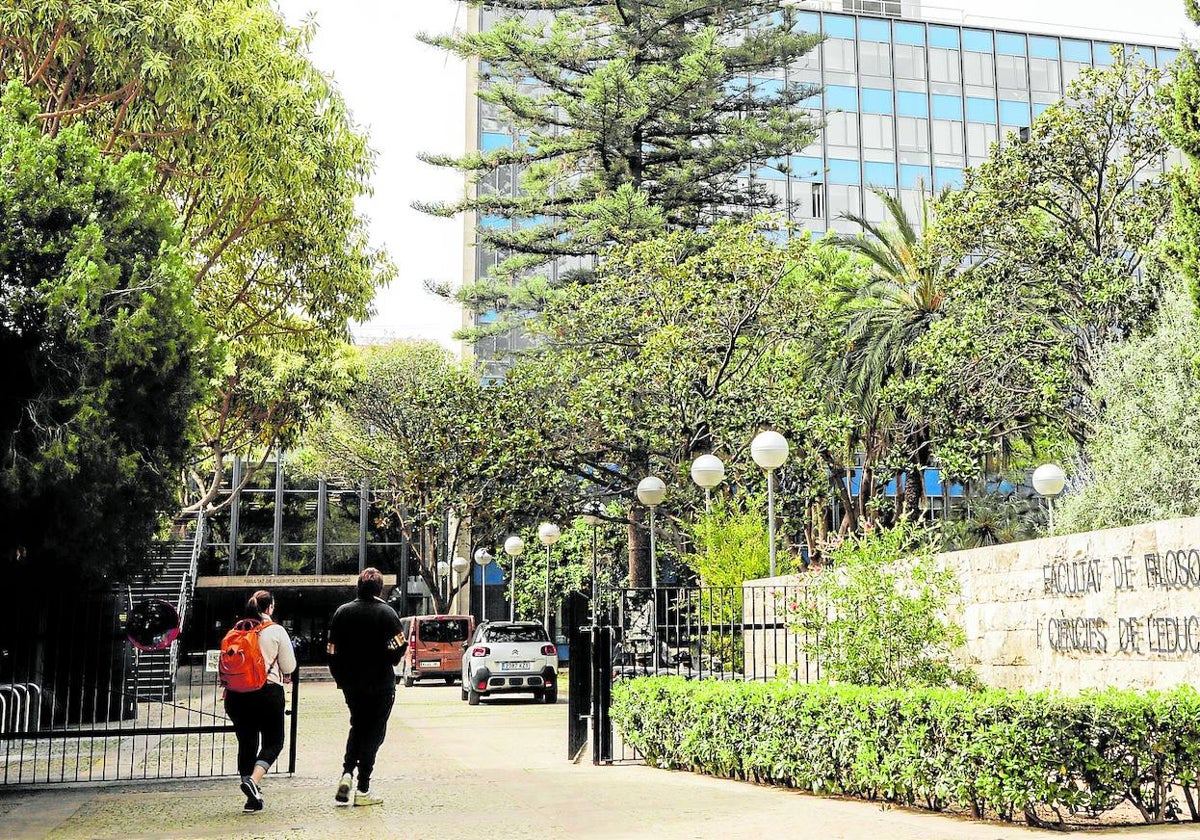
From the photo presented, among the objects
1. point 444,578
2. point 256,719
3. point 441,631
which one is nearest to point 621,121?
point 441,631

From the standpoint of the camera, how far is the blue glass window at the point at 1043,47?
57.4 metres

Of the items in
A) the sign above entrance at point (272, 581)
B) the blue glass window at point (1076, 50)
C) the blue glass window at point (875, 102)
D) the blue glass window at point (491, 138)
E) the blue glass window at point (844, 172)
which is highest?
the blue glass window at point (1076, 50)

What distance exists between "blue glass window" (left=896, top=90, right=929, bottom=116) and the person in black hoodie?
5195 cm

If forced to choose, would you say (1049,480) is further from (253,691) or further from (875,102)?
(875,102)

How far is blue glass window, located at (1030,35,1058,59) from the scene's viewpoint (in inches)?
2261

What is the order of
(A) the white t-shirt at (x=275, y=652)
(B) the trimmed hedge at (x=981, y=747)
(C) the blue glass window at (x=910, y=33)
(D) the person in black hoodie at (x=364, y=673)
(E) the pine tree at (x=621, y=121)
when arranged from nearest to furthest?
(B) the trimmed hedge at (x=981, y=747) < (D) the person in black hoodie at (x=364, y=673) < (A) the white t-shirt at (x=275, y=652) < (E) the pine tree at (x=621, y=121) < (C) the blue glass window at (x=910, y=33)

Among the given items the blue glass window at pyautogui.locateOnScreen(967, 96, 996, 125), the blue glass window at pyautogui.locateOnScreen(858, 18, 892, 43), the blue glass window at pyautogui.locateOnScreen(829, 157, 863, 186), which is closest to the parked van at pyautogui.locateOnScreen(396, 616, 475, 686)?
the blue glass window at pyautogui.locateOnScreen(829, 157, 863, 186)

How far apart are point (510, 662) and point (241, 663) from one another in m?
14.8

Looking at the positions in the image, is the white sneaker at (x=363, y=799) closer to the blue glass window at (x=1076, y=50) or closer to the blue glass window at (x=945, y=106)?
the blue glass window at (x=945, y=106)

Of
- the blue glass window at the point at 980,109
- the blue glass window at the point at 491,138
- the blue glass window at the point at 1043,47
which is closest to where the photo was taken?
the blue glass window at the point at 491,138

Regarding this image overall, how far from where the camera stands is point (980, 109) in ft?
187

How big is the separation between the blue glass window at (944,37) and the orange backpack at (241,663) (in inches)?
2139

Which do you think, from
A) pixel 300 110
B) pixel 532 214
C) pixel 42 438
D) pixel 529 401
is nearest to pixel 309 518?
pixel 532 214

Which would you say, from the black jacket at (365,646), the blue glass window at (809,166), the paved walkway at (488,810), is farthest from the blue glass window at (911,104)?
the black jacket at (365,646)
